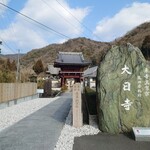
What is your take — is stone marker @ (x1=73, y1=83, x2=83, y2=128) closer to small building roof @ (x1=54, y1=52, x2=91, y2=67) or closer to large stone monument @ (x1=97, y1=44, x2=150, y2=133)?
large stone monument @ (x1=97, y1=44, x2=150, y2=133)

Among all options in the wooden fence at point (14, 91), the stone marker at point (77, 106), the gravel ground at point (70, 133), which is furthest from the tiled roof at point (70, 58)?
the gravel ground at point (70, 133)

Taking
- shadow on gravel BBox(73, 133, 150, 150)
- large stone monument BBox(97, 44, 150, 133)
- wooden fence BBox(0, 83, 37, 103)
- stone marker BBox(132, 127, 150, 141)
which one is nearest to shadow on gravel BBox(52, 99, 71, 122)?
large stone monument BBox(97, 44, 150, 133)

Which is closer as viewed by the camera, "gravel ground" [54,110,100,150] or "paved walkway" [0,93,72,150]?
"paved walkway" [0,93,72,150]

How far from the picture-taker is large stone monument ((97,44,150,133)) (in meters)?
8.57

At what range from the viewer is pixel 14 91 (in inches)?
774

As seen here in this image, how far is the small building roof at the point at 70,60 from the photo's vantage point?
161 feet

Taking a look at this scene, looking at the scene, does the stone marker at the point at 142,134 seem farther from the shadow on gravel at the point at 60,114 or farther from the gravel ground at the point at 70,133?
the shadow on gravel at the point at 60,114

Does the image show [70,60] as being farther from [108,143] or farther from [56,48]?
[56,48]

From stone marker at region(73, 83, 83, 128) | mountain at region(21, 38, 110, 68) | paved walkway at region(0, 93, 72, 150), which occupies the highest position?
mountain at region(21, 38, 110, 68)

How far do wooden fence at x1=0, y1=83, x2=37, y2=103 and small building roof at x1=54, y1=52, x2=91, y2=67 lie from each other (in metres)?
22.8

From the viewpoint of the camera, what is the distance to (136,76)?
877cm

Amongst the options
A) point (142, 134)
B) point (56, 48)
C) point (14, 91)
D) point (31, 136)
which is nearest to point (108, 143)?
point (142, 134)

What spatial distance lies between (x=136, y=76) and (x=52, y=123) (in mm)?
3777

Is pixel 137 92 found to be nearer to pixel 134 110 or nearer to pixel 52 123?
pixel 134 110
